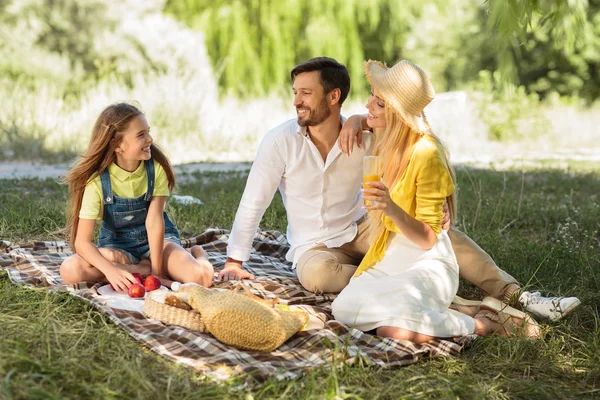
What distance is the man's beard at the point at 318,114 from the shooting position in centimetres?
404

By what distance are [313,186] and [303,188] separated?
2.2 inches

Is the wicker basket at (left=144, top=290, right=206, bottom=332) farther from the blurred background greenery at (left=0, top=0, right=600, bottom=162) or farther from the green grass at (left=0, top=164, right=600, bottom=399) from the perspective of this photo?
the blurred background greenery at (left=0, top=0, right=600, bottom=162)

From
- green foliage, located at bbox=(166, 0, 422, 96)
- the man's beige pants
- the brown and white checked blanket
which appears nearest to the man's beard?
the man's beige pants

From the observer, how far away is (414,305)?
329 centimetres

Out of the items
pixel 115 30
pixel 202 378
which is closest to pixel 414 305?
pixel 202 378

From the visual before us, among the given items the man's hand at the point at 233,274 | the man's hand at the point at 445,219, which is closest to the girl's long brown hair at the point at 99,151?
the man's hand at the point at 233,274

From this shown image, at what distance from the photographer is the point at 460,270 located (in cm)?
386

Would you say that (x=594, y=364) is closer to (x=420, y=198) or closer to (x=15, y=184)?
(x=420, y=198)

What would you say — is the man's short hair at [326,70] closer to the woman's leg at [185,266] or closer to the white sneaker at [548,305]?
the woman's leg at [185,266]

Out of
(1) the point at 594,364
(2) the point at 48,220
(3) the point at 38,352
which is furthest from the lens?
(2) the point at 48,220

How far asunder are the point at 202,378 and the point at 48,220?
2967mm

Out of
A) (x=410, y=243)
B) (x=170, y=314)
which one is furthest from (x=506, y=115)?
(x=170, y=314)

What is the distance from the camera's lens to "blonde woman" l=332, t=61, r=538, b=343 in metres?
Answer: 3.29

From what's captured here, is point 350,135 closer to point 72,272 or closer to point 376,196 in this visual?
point 376,196
